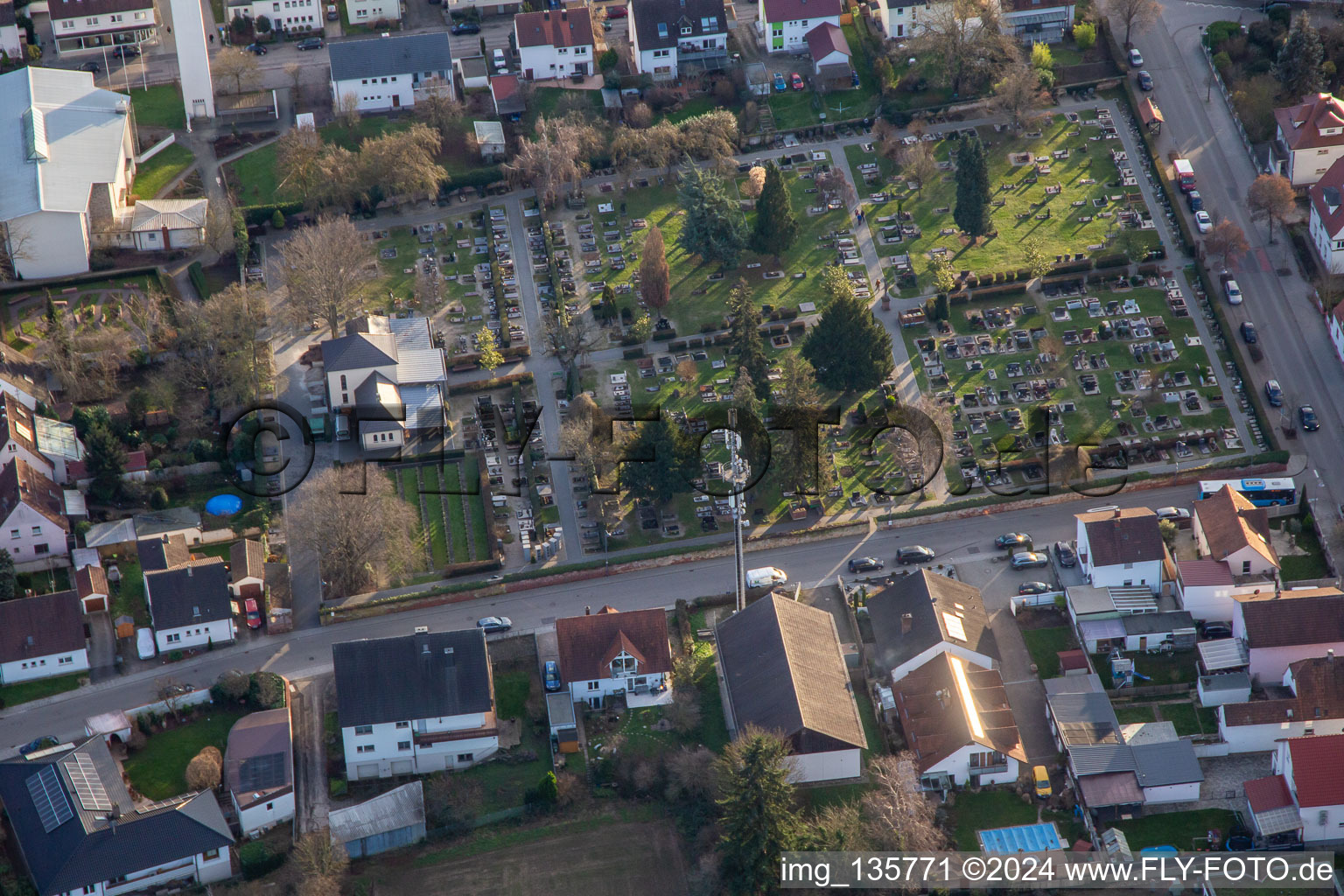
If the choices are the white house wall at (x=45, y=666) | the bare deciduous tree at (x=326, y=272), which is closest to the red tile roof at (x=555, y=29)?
the bare deciduous tree at (x=326, y=272)

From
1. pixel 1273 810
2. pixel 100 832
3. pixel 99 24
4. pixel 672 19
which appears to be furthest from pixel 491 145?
pixel 1273 810

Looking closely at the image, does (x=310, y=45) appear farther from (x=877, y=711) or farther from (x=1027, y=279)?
(x=877, y=711)

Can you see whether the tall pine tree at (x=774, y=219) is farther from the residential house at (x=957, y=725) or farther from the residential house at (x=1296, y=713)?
the residential house at (x=1296, y=713)

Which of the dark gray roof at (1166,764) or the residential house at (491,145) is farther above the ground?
the residential house at (491,145)

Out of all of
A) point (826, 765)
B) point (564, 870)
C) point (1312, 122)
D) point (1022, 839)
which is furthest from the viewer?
point (1312, 122)

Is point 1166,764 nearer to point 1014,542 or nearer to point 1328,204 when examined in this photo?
point 1014,542
